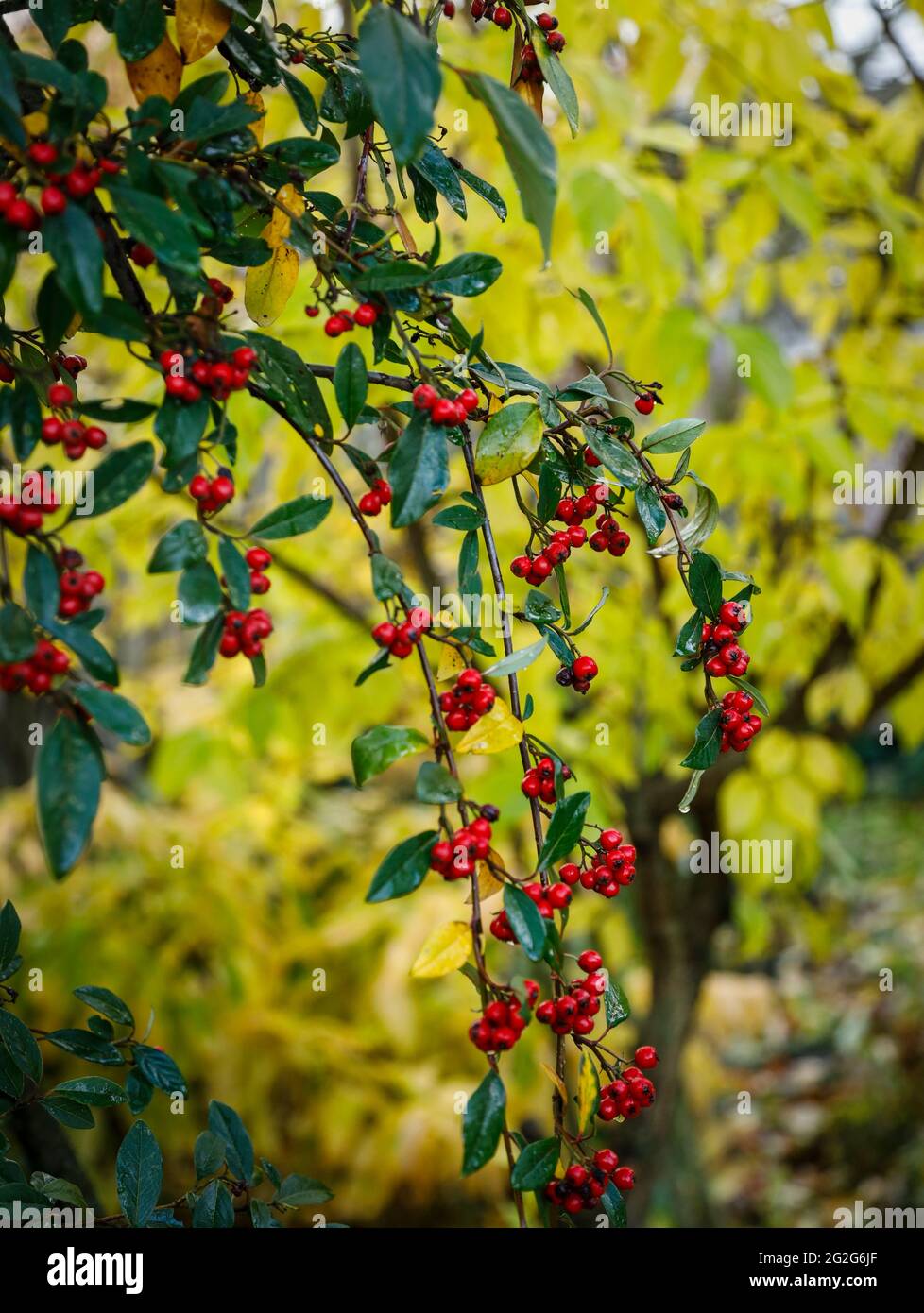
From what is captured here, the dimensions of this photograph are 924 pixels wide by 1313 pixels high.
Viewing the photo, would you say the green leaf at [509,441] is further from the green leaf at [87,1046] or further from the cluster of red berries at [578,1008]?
the green leaf at [87,1046]

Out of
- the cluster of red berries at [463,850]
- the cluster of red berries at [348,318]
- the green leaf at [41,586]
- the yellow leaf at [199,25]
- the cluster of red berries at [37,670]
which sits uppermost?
the yellow leaf at [199,25]

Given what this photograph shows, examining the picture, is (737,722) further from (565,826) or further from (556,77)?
(556,77)

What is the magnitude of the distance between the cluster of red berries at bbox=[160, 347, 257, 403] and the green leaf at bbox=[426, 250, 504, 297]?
0.30 feet

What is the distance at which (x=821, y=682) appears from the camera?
1487mm

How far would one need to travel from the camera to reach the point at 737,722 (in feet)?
1.51

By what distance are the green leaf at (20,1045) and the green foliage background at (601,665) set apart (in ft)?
1.70

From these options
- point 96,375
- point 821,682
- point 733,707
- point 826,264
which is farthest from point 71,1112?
point 96,375

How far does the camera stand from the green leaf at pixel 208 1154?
55 cm

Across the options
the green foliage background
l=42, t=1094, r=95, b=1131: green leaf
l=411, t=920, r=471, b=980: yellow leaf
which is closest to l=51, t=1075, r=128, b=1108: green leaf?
l=42, t=1094, r=95, b=1131: green leaf

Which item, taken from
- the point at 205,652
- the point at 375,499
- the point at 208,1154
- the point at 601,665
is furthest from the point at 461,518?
the point at 601,665

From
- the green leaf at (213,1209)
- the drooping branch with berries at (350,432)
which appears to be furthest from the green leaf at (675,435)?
the green leaf at (213,1209)

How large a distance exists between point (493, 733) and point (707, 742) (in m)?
0.10
